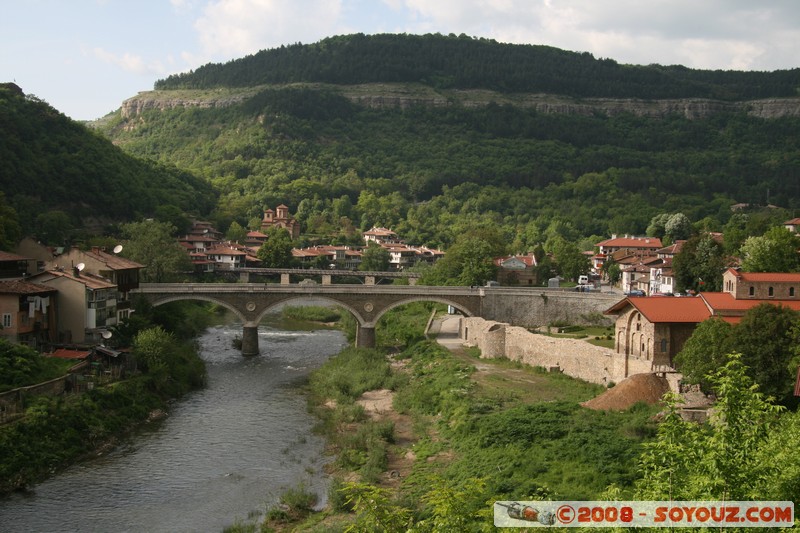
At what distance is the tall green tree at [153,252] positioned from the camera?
A: 214 feet

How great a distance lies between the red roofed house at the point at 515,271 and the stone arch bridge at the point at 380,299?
45.1 ft

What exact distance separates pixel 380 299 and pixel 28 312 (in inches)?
1083

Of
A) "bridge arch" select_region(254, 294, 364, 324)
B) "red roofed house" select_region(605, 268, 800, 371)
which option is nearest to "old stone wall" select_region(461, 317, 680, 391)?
"red roofed house" select_region(605, 268, 800, 371)

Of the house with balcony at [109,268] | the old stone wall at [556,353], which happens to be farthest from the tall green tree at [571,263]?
the house with balcony at [109,268]

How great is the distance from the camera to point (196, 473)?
1299 inches

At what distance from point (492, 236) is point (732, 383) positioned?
74.3m

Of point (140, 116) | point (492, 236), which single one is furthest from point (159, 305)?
point (140, 116)

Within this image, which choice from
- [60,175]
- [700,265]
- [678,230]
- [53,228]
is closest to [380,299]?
[700,265]

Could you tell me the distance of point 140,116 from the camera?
199 metres

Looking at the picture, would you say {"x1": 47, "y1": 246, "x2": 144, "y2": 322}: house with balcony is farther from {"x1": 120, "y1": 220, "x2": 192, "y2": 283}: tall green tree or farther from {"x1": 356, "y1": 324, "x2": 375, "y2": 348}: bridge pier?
{"x1": 356, "y1": 324, "x2": 375, "y2": 348}: bridge pier

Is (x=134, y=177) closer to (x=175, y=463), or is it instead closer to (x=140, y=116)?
(x=175, y=463)

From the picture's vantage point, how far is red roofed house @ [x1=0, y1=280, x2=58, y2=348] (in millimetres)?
39281

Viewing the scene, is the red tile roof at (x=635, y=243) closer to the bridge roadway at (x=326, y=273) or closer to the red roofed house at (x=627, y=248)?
the red roofed house at (x=627, y=248)

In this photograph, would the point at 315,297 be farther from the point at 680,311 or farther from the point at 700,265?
the point at 680,311
